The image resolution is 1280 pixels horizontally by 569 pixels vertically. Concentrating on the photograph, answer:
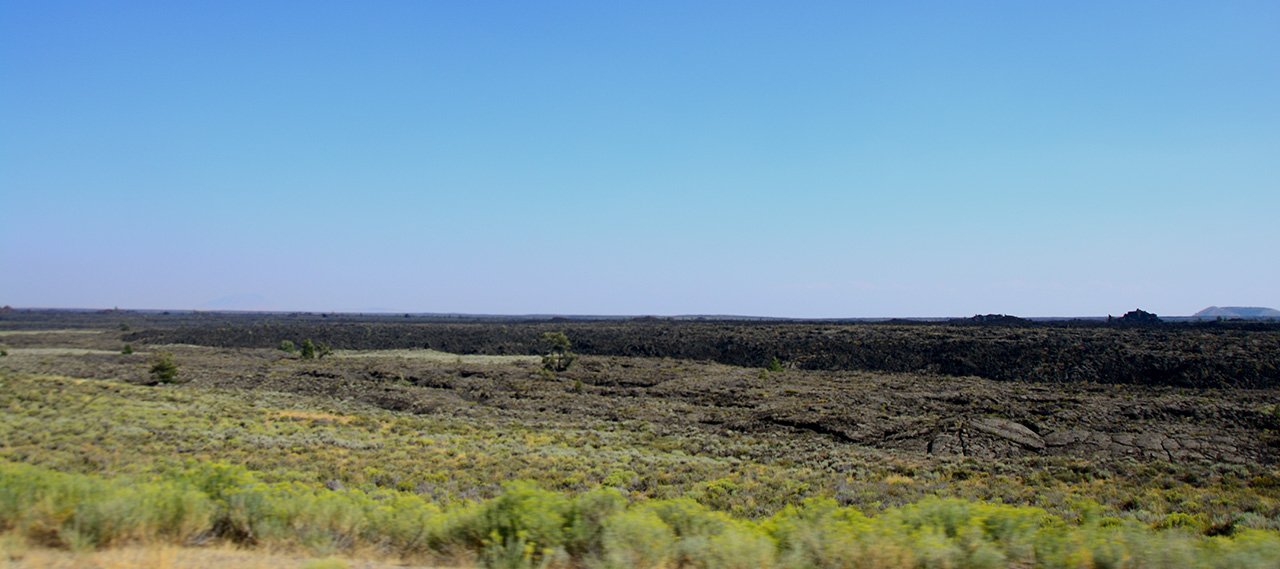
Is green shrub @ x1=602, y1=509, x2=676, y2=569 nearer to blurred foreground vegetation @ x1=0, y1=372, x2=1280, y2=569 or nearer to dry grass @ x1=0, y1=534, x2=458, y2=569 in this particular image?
blurred foreground vegetation @ x1=0, y1=372, x2=1280, y2=569

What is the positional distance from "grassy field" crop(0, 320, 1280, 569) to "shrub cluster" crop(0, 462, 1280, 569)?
28mm

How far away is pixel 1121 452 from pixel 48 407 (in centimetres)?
4043

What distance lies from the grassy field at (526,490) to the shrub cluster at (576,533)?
1.1 inches

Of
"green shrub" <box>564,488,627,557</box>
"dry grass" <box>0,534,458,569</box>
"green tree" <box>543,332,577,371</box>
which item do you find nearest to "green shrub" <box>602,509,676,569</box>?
"green shrub" <box>564,488,627,557</box>

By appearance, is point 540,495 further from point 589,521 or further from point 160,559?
point 160,559

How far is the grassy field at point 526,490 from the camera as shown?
630 cm

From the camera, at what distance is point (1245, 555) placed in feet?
18.5

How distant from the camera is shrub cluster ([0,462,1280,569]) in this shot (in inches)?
238

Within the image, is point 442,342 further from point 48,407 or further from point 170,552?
point 170,552

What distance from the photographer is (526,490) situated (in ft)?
26.0

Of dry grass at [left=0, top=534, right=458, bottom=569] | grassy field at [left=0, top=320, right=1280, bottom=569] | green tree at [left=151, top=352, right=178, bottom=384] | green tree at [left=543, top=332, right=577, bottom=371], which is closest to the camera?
dry grass at [left=0, top=534, right=458, bottom=569]

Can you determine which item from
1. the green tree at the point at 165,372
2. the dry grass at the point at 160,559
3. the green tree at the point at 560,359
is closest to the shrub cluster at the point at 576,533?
the dry grass at the point at 160,559

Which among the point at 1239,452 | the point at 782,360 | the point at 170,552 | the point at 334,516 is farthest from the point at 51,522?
the point at 782,360

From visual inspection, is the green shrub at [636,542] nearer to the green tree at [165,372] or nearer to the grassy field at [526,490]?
the grassy field at [526,490]
